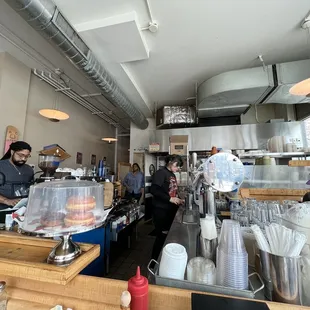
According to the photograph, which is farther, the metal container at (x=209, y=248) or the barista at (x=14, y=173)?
the barista at (x=14, y=173)

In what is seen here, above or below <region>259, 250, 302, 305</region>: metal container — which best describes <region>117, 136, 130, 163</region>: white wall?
above

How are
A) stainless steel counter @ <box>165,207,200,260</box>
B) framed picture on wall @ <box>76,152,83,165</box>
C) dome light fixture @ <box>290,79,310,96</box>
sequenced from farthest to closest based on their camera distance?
framed picture on wall @ <box>76,152,83,165</box>, dome light fixture @ <box>290,79,310,96</box>, stainless steel counter @ <box>165,207,200,260</box>

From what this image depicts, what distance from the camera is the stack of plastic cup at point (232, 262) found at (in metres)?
0.64

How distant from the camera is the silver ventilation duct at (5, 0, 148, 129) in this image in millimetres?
1581

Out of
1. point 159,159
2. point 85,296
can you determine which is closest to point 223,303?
point 85,296

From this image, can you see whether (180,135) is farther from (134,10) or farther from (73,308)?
(73,308)

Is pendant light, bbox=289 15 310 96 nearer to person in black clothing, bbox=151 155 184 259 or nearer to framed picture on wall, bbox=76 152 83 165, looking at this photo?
person in black clothing, bbox=151 155 184 259

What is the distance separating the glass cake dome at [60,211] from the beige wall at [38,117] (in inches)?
129

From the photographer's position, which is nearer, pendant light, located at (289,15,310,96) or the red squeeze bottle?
the red squeeze bottle

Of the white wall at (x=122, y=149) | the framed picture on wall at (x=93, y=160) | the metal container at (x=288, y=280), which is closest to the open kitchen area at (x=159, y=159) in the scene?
the metal container at (x=288, y=280)

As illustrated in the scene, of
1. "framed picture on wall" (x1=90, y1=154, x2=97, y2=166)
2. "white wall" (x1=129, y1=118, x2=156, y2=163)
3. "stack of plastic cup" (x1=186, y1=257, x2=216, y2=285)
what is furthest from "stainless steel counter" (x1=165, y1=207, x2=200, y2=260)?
"framed picture on wall" (x1=90, y1=154, x2=97, y2=166)

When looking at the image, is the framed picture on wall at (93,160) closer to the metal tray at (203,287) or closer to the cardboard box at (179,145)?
the cardboard box at (179,145)

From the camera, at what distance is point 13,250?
0.83m

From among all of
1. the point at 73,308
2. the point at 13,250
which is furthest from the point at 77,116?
the point at 73,308
